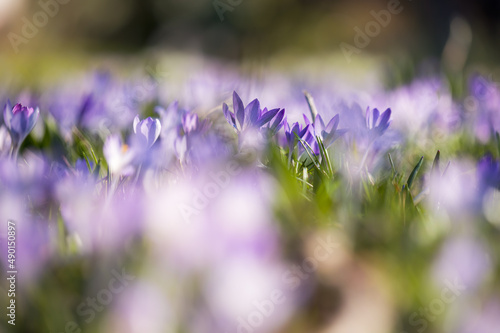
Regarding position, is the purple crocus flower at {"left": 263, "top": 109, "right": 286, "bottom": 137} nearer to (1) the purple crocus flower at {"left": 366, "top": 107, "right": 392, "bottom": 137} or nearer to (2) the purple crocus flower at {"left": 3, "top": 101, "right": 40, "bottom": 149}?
(1) the purple crocus flower at {"left": 366, "top": 107, "right": 392, "bottom": 137}

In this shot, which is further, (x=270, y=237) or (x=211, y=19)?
(x=211, y=19)

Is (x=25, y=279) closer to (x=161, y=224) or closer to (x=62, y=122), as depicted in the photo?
(x=161, y=224)

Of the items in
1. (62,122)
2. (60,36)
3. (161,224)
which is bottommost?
(60,36)

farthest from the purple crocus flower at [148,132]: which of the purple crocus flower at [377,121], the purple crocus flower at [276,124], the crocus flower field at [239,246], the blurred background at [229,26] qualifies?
the blurred background at [229,26]

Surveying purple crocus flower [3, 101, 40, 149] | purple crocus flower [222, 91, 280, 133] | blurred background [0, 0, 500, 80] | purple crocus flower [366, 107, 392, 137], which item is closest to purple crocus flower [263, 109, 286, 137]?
purple crocus flower [222, 91, 280, 133]

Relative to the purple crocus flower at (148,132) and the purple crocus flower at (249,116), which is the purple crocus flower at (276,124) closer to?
the purple crocus flower at (249,116)

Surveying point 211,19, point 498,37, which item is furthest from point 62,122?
point 211,19
